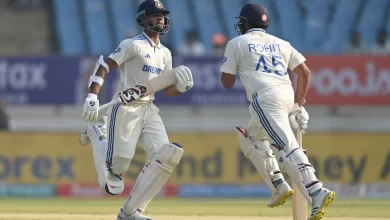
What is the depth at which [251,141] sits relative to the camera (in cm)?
677

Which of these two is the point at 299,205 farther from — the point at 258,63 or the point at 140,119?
the point at 140,119

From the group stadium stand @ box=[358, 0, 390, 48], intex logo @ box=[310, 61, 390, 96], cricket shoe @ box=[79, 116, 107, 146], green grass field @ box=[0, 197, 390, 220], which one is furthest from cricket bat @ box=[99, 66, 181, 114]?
stadium stand @ box=[358, 0, 390, 48]

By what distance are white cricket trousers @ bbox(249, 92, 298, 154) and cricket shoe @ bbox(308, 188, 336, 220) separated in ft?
1.23

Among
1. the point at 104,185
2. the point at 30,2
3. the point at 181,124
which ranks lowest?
the point at 181,124

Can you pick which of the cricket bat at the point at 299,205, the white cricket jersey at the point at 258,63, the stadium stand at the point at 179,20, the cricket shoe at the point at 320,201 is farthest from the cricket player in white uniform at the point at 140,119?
the stadium stand at the point at 179,20

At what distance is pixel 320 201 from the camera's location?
6.07 m

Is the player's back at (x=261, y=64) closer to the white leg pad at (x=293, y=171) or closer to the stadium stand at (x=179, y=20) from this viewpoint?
the white leg pad at (x=293, y=171)

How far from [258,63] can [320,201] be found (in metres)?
1.04

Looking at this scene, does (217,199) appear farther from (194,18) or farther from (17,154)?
(194,18)

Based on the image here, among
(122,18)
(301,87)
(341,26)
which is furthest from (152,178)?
(122,18)

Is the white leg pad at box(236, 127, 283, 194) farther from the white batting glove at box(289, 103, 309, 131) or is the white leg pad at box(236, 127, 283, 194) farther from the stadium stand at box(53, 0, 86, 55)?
the stadium stand at box(53, 0, 86, 55)

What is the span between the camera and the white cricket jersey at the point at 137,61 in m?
6.74

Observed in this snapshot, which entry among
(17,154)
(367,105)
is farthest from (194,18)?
(17,154)

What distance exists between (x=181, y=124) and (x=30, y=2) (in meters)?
4.10
